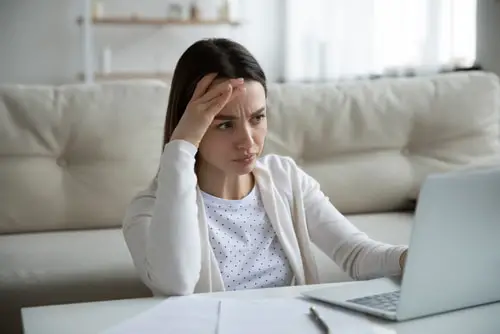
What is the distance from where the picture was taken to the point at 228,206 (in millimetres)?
1349

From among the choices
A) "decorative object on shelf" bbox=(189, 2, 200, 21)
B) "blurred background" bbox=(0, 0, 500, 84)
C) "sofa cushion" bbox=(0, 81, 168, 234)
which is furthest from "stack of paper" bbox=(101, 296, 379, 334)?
"decorative object on shelf" bbox=(189, 2, 200, 21)

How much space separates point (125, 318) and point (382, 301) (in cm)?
33

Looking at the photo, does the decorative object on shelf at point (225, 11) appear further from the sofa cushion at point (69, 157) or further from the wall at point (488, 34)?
the sofa cushion at point (69, 157)

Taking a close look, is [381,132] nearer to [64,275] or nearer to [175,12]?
[64,275]

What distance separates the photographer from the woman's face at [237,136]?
4.08ft

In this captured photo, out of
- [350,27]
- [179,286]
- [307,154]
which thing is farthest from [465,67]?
[179,286]

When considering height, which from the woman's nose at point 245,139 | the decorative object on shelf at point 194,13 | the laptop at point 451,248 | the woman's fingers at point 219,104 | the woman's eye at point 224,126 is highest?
the decorative object on shelf at point 194,13

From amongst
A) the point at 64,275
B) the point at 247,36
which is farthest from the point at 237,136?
the point at 247,36

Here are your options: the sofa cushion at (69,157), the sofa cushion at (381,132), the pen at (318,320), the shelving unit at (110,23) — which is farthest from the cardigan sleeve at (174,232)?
the shelving unit at (110,23)

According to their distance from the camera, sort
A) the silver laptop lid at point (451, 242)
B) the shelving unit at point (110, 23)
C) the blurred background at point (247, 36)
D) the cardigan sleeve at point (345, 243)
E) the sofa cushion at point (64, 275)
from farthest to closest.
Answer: the shelving unit at point (110, 23) < the blurred background at point (247, 36) < the sofa cushion at point (64, 275) < the cardigan sleeve at point (345, 243) < the silver laptop lid at point (451, 242)

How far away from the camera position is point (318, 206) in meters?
1.41

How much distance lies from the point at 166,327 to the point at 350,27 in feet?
12.0

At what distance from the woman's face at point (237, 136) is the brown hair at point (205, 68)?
5cm

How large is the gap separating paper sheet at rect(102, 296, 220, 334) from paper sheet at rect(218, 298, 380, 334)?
15 millimetres
